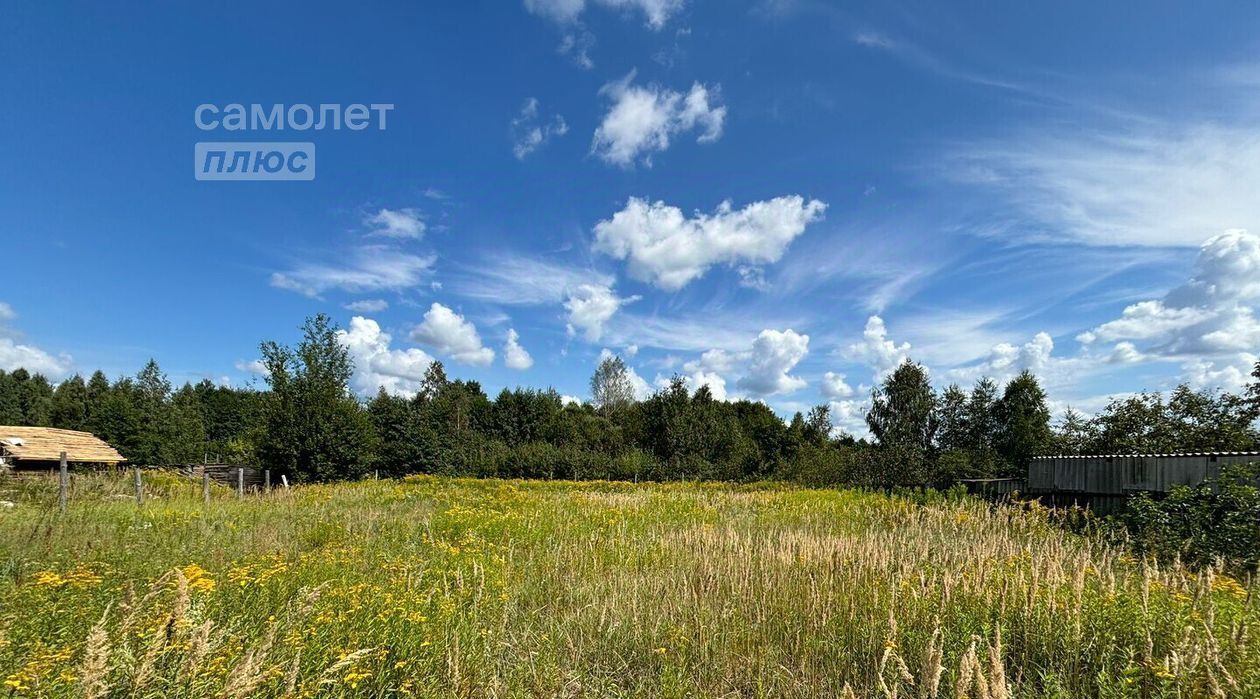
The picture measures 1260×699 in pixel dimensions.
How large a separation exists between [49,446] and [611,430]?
34.8m

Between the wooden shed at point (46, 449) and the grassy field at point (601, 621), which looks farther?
the wooden shed at point (46, 449)

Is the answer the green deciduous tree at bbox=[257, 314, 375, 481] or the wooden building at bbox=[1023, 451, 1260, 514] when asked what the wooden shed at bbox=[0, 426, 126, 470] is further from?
the wooden building at bbox=[1023, 451, 1260, 514]

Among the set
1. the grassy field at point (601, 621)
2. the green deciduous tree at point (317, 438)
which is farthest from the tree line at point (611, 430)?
the grassy field at point (601, 621)

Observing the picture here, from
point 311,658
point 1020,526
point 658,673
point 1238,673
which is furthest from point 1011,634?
point 1020,526

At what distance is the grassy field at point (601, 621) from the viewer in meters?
2.65

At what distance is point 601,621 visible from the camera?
15.6ft

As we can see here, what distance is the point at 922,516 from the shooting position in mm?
10812

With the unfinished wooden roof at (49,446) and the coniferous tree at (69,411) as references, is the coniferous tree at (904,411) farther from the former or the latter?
the coniferous tree at (69,411)

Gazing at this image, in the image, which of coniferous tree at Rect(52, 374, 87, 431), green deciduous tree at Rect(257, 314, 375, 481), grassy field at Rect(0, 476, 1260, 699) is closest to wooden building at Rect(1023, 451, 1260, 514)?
grassy field at Rect(0, 476, 1260, 699)

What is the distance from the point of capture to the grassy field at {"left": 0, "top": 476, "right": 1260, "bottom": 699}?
265cm

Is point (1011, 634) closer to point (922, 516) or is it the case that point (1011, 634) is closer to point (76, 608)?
point (76, 608)

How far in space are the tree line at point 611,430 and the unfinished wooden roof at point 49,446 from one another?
690cm

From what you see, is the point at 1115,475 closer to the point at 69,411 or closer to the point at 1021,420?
the point at 1021,420

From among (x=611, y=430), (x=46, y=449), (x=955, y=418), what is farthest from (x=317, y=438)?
(x=955, y=418)
